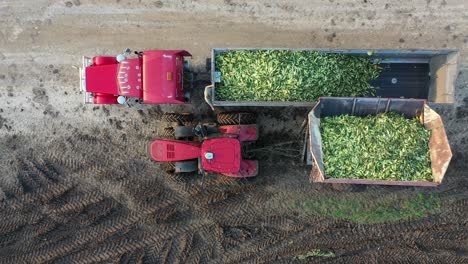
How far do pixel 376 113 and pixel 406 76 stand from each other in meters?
1.16

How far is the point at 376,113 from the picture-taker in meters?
9.16

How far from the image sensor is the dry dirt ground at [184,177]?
32.9 feet

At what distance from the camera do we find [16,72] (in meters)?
10.3

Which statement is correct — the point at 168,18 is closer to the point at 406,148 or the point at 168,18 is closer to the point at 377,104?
the point at 377,104

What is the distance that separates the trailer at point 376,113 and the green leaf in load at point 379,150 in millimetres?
142

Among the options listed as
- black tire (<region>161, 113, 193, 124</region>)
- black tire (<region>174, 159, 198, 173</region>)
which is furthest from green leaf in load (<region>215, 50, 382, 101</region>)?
black tire (<region>174, 159, 198, 173</region>)

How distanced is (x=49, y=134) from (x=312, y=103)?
6.31 meters

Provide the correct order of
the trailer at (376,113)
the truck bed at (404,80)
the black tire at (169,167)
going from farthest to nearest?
1. the black tire at (169,167)
2. the truck bed at (404,80)
3. the trailer at (376,113)

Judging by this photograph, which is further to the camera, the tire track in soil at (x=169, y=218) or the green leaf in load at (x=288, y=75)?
the tire track in soil at (x=169, y=218)

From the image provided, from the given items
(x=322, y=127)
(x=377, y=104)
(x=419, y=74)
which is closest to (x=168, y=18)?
(x=322, y=127)

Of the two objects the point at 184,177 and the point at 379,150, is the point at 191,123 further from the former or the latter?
the point at 379,150

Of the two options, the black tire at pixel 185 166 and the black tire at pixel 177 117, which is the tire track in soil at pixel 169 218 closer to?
the black tire at pixel 185 166

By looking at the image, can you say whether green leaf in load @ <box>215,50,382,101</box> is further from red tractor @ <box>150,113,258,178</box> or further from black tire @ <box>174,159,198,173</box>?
black tire @ <box>174,159,198,173</box>

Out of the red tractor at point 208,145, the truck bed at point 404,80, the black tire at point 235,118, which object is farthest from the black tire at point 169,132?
the truck bed at point 404,80
